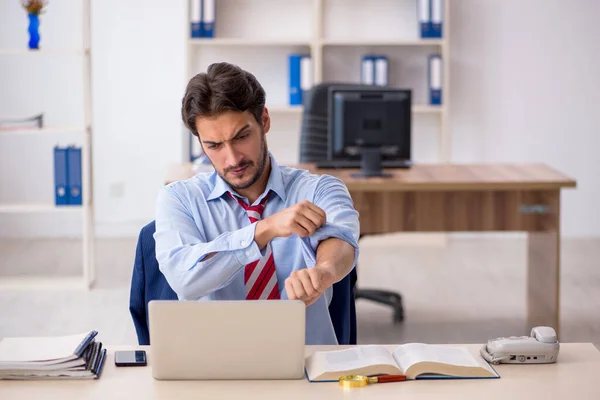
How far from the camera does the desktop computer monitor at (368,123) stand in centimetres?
402

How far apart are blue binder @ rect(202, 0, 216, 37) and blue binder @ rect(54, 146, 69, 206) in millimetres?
1528

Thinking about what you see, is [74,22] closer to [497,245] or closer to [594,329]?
[497,245]

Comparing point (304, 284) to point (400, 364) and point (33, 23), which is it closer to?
point (400, 364)

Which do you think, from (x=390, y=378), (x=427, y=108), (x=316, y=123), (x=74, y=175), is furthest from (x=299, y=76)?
(x=390, y=378)

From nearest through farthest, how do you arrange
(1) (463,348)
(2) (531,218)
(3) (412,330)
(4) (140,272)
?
(1) (463,348)
(4) (140,272)
(2) (531,218)
(3) (412,330)

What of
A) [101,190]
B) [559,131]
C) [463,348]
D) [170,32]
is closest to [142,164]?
[101,190]

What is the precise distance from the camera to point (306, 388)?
5.55 feet

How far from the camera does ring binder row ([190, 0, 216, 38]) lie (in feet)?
19.5

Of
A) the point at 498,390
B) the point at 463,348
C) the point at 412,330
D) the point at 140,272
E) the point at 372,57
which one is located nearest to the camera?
the point at 498,390

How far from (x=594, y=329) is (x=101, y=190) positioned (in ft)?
11.4

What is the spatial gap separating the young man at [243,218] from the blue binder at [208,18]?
12.5 ft

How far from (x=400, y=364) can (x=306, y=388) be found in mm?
212

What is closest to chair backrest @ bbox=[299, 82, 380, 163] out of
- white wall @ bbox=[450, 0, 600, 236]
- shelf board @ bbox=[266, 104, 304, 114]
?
shelf board @ bbox=[266, 104, 304, 114]

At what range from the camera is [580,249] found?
6.09m
